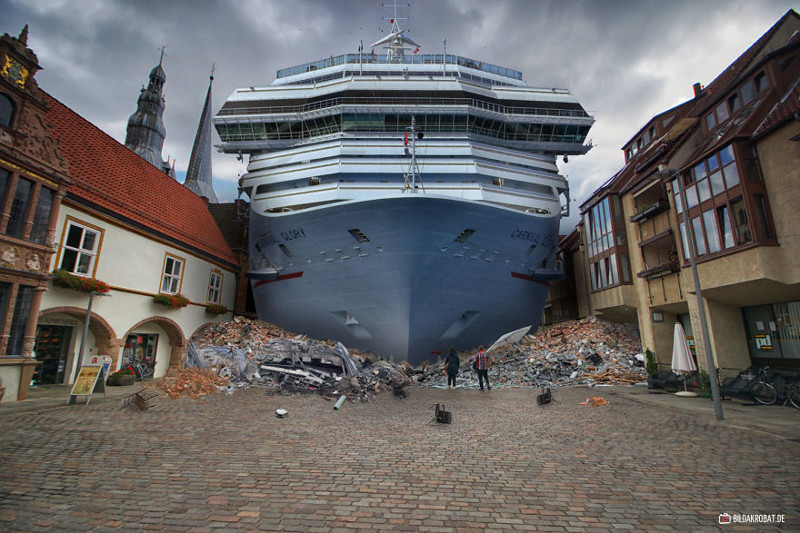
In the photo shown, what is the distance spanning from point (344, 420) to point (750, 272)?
10340mm

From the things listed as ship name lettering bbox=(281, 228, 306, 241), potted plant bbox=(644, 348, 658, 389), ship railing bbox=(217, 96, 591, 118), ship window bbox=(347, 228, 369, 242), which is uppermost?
ship railing bbox=(217, 96, 591, 118)

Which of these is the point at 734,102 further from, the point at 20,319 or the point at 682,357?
the point at 20,319

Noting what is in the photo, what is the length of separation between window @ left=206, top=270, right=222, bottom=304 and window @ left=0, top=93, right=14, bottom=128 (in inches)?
369

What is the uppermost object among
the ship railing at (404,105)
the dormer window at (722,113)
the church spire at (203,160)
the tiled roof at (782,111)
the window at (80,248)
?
the church spire at (203,160)

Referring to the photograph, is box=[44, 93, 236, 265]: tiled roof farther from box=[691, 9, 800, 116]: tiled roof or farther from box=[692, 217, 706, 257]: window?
box=[691, 9, 800, 116]: tiled roof

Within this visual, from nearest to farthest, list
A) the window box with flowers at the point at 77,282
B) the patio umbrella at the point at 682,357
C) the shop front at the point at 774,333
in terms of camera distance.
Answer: the window box with flowers at the point at 77,282, the shop front at the point at 774,333, the patio umbrella at the point at 682,357

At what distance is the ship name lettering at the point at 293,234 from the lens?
13.8 metres

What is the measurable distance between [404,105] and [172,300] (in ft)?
43.6

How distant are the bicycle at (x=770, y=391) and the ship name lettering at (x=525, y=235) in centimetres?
732

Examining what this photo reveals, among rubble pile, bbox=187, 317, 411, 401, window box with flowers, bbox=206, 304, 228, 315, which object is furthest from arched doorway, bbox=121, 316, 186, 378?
window box with flowers, bbox=206, 304, 228, 315

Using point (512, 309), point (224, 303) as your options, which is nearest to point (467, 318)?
point (512, 309)

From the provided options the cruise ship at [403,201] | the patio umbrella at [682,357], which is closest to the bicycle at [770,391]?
the patio umbrella at [682,357]

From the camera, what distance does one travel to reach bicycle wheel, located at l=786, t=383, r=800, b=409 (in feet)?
27.3

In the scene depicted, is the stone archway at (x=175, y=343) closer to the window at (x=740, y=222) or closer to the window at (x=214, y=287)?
the window at (x=214, y=287)
